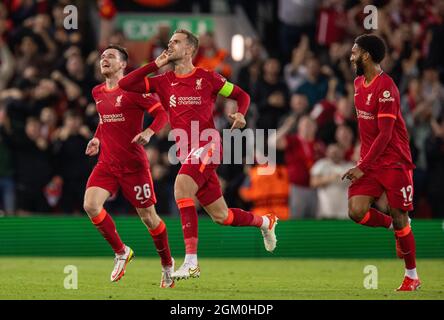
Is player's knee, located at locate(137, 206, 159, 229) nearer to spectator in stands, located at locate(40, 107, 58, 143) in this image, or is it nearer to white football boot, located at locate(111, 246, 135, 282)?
white football boot, located at locate(111, 246, 135, 282)

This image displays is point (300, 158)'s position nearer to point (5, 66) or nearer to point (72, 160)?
point (72, 160)

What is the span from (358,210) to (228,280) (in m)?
2.20

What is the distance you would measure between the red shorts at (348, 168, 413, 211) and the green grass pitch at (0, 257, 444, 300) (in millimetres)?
972

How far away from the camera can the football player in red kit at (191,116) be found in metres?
12.8

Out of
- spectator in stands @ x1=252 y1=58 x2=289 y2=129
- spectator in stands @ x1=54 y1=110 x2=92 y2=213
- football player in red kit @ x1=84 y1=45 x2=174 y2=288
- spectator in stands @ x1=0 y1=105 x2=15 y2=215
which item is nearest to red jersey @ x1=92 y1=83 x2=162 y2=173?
football player in red kit @ x1=84 y1=45 x2=174 y2=288

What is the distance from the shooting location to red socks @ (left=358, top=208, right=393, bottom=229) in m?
13.1

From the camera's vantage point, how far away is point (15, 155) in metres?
19.3

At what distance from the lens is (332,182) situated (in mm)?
18547

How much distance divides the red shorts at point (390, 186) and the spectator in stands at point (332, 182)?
5.62 metres

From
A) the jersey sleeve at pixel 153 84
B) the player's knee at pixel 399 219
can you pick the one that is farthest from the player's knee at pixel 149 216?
the player's knee at pixel 399 219

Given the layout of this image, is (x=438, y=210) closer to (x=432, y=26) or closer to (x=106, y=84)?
(x=432, y=26)

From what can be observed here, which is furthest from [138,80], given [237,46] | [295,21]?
[295,21]

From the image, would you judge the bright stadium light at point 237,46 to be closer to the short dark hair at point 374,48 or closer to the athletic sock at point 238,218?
the athletic sock at point 238,218

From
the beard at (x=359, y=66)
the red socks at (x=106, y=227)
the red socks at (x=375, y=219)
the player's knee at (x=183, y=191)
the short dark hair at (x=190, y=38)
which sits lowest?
the red socks at (x=106, y=227)
